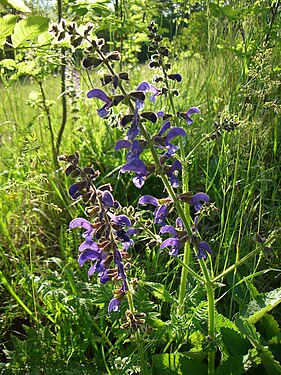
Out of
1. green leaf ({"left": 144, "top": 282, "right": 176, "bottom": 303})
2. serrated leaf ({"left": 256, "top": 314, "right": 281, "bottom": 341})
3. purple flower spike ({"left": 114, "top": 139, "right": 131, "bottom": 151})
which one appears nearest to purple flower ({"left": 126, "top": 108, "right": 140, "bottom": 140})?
purple flower spike ({"left": 114, "top": 139, "right": 131, "bottom": 151})

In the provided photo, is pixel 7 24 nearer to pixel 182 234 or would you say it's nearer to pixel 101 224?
pixel 101 224

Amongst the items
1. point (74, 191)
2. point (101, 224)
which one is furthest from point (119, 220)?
point (74, 191)

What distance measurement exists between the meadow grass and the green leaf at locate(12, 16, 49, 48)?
375mm

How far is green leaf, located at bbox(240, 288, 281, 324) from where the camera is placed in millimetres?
1674

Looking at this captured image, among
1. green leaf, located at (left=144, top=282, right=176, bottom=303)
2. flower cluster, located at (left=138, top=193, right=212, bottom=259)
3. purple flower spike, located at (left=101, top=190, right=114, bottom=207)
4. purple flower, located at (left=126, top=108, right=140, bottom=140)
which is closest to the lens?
purple flower, located at (left=126, top=108, right=140, bottom=140)

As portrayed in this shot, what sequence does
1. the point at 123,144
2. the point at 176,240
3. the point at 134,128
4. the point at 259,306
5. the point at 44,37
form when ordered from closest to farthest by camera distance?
the point at 134,128
the point at 123,144
the point at 176,240
the point at 259,306
the point at 44,37

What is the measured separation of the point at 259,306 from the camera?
1.72 m

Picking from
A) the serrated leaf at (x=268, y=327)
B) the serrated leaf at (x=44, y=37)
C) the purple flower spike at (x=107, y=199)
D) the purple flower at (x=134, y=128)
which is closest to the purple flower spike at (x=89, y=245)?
the purple flower spike at (x=107, y=199)

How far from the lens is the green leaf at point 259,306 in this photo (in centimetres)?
167

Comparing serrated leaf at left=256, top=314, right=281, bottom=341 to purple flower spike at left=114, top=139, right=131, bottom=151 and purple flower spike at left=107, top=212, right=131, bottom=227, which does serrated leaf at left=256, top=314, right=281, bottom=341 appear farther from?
→ purple flower spike at left=114, top=139, right=131, bottom=151

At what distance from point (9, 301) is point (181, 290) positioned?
0.83 meters

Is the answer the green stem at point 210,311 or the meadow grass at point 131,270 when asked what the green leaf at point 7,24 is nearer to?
the meadow grass at point 131,270

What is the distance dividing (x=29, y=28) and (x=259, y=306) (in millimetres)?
1202

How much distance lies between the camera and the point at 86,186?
1.31 m
